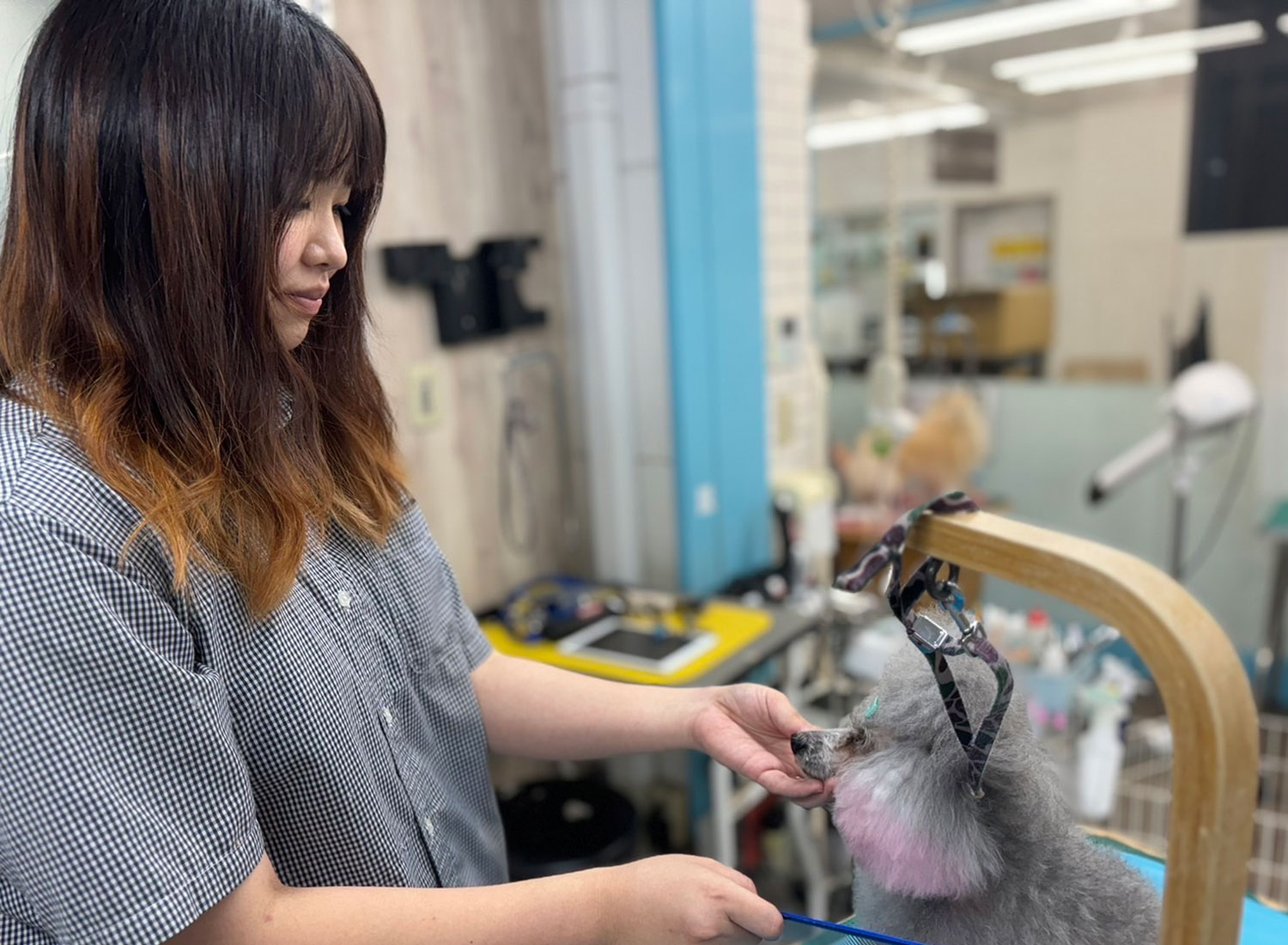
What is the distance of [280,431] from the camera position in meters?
0.81

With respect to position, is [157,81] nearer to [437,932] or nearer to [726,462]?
[437,932]

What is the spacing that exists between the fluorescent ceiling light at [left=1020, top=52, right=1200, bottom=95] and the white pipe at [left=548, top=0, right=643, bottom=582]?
7.37 ft

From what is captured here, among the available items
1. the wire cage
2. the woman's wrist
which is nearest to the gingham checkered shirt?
the woman's wrist

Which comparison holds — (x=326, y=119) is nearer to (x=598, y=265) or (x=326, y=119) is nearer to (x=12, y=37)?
(x=12, y=37)

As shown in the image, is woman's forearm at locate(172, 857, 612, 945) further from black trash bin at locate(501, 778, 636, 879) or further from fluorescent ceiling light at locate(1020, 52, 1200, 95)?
fluorescent ceiling light at locate(1020, 52, 1200, 95)

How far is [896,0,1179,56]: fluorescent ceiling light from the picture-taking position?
135 inches

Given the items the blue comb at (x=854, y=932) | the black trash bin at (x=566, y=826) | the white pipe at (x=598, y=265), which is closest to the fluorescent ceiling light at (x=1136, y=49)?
the white pipe at (x=598, y=265)

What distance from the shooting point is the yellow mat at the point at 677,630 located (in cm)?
192

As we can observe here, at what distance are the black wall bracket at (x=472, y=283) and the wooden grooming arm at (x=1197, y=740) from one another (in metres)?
1.77

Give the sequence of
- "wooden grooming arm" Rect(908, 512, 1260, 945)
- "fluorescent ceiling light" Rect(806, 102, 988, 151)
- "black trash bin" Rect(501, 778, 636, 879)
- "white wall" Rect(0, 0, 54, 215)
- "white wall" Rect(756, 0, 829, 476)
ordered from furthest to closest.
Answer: "fluorescent ceiling light" Rect(806, 102, 988, 151), "white wall" Rect(756, 0, 829, 476), "black trash bin" Rect(501, 778, 636, 879), "white wall" Rect(0, 0, 54, 215), "wooden grooming arm" Rect(908, 512, 1260, 945)

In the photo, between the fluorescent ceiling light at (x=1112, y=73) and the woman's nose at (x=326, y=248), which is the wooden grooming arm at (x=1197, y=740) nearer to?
the woman's nose at (x=326, y=248)

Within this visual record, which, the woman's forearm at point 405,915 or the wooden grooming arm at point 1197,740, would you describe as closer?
the wooden grooming arm at point 1197,740

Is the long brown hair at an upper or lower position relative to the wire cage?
upper

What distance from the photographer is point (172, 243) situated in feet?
2.28
